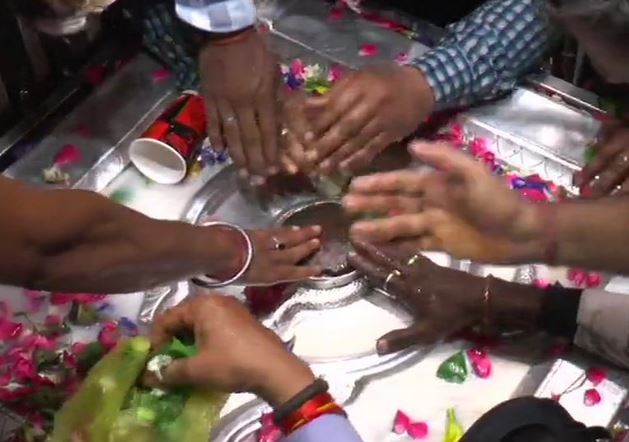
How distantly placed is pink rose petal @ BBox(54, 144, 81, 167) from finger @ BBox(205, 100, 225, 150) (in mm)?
184

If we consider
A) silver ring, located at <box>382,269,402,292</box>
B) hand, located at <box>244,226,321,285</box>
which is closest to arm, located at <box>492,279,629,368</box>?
silver ring, located at <box>382,269,402,292</box>

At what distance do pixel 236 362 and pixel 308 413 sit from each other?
75mm

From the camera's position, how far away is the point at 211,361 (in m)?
0.88

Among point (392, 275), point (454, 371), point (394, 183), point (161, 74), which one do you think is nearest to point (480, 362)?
point (454, 371)

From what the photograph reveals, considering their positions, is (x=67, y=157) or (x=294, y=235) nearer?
(x=294, y=235)

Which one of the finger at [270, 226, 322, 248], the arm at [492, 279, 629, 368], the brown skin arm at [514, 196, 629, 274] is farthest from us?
the finger at [270, 226, 322, 248]

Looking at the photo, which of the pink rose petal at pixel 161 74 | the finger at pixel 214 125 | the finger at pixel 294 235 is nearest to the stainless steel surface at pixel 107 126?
the pink rose petal at pixel 161 74

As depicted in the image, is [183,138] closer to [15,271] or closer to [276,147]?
[276,147]

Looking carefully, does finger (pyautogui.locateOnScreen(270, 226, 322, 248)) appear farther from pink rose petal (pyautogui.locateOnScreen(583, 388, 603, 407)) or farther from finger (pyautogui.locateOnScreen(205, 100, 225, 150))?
pink rose petal (pyautogui.locateOnScreen(583, 388, 603, 407))

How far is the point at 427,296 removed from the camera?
1110 mm

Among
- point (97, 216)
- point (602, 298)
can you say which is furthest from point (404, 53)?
point (97, 216)

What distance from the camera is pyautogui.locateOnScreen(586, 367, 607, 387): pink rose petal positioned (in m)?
1.07

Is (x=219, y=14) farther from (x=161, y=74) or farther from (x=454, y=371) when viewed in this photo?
(x=454, y=371)

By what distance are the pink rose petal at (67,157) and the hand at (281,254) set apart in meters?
0.28
